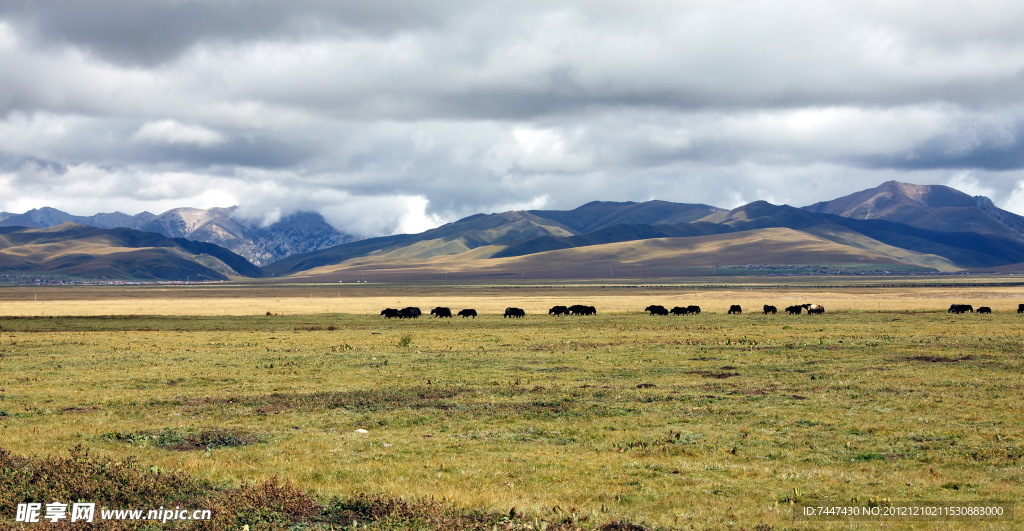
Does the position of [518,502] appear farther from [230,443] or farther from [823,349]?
[823,349]

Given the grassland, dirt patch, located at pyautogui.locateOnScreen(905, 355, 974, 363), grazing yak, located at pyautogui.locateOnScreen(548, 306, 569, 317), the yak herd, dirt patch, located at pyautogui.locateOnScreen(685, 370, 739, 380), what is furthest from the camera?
grazing yak, located at pyautogui.locateOnScreen(548, 306, 569, 317)

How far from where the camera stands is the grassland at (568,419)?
14.2 m

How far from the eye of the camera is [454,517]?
1198 cm

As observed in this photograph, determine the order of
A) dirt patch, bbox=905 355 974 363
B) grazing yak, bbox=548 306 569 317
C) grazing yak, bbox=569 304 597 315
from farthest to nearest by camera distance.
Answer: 1. grazing yak, bbox=548 306 569 317
2. grazing yak, bbox=569 304 597 315
3. dirt patch, bbox=905 355 974 363

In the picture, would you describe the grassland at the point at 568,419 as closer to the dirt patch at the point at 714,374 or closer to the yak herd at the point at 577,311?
the dirt patch at the point at 714,374

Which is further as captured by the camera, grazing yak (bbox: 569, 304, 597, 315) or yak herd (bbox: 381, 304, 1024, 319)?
grazing yak (bbox: 569, 304, 597, 315)

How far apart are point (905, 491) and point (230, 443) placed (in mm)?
14774

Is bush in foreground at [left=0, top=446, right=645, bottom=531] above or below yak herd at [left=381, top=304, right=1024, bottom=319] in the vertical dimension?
below

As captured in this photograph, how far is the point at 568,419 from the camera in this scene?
22078mm

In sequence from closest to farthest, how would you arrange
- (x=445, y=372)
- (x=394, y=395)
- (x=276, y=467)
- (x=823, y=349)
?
(x=276, y=467) → (x=394, y=395) → (x=445, y=372) → (x=823, y=349)

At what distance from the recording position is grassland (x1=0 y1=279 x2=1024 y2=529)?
46.8 feet

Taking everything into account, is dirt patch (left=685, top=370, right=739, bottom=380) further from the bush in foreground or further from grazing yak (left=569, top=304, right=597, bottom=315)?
grazing yak (left=569, top=304, right=597, bottom=315)

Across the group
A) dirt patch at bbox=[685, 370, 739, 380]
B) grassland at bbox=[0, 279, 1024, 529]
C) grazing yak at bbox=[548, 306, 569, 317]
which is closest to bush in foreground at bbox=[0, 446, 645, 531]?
grassland at bbox=[0, 279, 1024, 529]

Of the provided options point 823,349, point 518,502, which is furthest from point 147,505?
point 823,349
